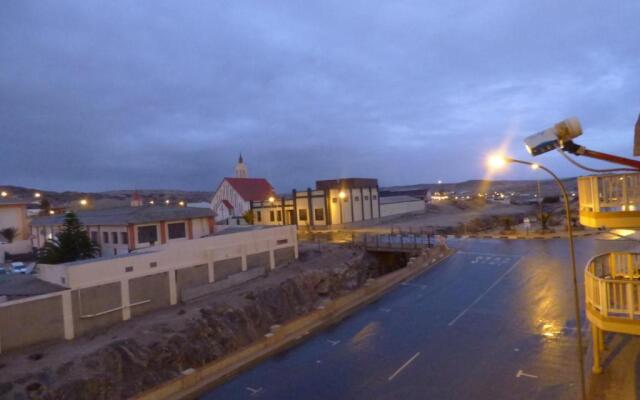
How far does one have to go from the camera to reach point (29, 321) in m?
17.6

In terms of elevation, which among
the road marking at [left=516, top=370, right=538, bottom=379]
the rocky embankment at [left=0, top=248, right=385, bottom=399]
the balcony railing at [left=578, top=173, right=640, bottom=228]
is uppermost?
the balcony railing at [left=578, top=173, right=640, bottom=228]

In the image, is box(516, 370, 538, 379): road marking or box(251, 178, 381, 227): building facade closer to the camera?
box(516, 370, 538, 379): road marking

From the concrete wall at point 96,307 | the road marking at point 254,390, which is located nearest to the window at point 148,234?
the concrete wall at point 96,307

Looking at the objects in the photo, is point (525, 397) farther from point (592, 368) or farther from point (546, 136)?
point (546, 136)

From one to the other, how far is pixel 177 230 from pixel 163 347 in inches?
659

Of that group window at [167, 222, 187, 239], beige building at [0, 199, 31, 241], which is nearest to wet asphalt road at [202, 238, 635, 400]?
window at [167, 222, 187, 239]

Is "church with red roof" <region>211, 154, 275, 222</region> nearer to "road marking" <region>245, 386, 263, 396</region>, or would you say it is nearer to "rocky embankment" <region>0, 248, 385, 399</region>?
"rocky embankment" <region>0, 248, 385, 399</region>

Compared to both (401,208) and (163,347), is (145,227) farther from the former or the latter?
(401,208)

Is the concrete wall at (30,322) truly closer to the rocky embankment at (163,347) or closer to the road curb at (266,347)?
the rocky embankment at (163,347)

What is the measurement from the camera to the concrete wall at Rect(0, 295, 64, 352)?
1694cm

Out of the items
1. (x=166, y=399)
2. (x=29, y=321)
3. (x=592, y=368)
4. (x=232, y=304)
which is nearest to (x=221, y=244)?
(x=232, y=304)

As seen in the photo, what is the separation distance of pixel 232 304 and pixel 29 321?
949 cm

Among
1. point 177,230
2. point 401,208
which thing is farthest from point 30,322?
point 401,208

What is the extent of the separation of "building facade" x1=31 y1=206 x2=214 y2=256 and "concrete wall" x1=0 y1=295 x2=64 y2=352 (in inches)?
510
